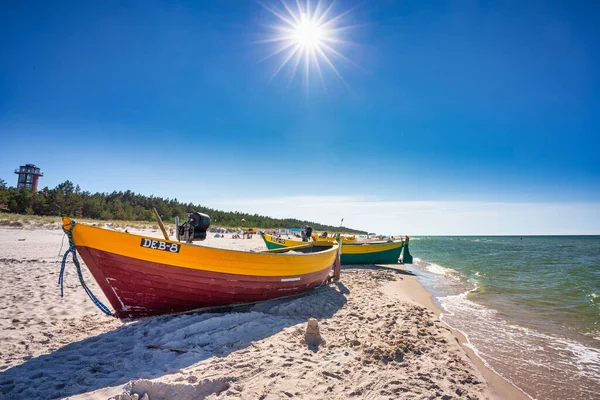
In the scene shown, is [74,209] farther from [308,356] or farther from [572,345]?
[572,345]

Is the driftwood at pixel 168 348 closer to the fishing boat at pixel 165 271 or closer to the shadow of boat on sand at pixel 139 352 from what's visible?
the shadow of boat on sand at pixel 139 352

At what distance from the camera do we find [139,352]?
4105mm

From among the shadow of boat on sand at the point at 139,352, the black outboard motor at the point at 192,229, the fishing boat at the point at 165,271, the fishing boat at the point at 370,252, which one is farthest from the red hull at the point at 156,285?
the fishing boat at the point at 370,252

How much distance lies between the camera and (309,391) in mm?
3307

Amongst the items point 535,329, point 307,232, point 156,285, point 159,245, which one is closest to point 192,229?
point 159,245

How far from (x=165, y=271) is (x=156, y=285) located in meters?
0.35

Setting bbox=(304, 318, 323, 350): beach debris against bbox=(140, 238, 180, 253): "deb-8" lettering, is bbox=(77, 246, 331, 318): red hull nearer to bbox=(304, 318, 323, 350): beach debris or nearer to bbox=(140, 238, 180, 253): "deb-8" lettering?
bbox=(140, 238, 180, 253): "deb-8" lettering

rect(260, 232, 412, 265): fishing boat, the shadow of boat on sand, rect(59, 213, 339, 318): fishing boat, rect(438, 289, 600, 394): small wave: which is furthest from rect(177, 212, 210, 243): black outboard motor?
rect(260, 232, 412, 265): fishing boat

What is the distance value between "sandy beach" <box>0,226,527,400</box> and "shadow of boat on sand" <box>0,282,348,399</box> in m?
0.02

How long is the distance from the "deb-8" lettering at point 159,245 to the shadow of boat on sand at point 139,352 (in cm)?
141

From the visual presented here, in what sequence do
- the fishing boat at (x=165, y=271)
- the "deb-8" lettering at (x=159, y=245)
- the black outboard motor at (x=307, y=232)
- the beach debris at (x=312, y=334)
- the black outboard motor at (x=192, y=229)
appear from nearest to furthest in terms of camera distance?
the beach debris at (x=312, y=334) < the fishing boat at (x=165, y=271) < the "deb-8" lettering at (x=159, y=245) < the black outboard motor at (x=192, y=229) < the black outboard motor at (x=307, y=232)

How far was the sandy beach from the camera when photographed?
3242mm

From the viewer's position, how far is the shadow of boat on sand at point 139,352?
10.6 feet

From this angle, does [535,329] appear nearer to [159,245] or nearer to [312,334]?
[312,334]
